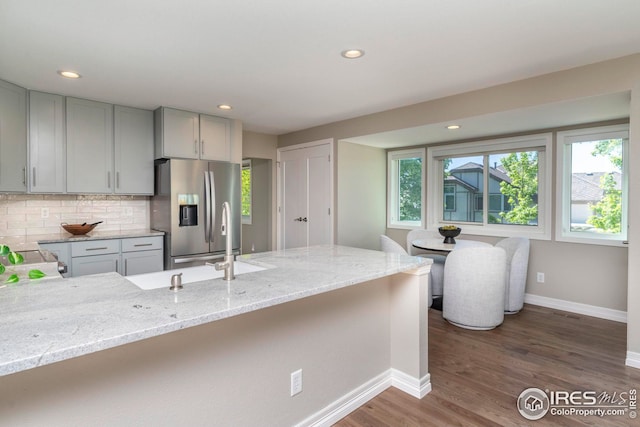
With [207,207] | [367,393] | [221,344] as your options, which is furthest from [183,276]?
[207,207]

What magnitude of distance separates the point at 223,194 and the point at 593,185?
165 inches

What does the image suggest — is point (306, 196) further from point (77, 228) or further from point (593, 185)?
point (593, 185)

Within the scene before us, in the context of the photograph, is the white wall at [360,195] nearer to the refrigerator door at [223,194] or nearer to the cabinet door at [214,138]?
the refrigerator door at [223,194]

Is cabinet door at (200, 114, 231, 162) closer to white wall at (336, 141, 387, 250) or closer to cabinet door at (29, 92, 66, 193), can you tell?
cabinet door at (29, 92, 66, 193)

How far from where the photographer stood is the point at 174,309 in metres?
1.20

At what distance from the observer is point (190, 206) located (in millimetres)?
4008

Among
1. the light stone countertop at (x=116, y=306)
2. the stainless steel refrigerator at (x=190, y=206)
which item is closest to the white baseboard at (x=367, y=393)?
the light stone countertop at (x=116, y=306)

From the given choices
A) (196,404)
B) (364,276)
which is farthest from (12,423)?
(364,276)

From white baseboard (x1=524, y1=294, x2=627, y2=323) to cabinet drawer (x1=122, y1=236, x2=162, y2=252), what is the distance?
438 centimetres

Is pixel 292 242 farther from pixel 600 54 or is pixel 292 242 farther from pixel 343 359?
pixel 600 54

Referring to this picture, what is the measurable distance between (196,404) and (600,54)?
11.2 feet

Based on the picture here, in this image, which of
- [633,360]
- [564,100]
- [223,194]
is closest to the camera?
[633,360]

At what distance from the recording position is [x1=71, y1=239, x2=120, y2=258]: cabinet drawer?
3.39 meters

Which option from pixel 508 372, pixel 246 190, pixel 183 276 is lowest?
pixel 508 372
